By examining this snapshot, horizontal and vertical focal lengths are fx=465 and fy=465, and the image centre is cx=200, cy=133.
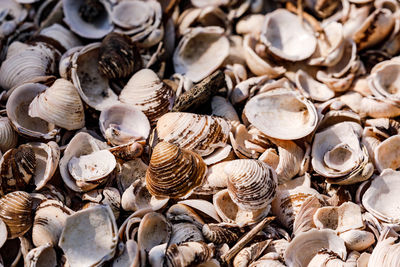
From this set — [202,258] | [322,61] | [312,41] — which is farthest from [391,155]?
[202,258]

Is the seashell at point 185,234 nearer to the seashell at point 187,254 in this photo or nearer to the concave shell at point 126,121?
the seashell at point 187,254

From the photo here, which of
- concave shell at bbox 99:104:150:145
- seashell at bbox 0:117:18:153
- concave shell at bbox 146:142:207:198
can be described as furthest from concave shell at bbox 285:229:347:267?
seashell at bbox 0:117:18:153

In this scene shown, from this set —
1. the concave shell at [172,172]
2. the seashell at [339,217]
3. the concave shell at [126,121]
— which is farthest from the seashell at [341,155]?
the concave shell at [126,121]

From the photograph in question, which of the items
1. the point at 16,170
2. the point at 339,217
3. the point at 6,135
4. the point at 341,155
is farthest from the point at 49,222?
the point at 341,155

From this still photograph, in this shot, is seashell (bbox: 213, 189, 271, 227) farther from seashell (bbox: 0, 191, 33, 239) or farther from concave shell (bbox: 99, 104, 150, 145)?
seashell (bbox: 0, 191, 33, 239)

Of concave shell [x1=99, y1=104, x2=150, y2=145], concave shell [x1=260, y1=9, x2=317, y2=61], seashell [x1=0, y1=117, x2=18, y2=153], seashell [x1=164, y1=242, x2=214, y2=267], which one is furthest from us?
concave shell [x1=260, y1=9, x2=317, y2=61]
